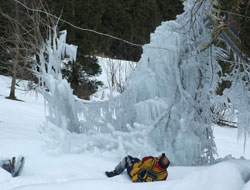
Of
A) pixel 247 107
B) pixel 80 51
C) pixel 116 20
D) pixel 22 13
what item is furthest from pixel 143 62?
pixel 116 20

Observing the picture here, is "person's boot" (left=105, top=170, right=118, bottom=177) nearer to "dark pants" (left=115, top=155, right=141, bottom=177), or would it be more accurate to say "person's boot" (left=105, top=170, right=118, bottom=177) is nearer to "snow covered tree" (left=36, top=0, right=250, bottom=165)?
"dark pants" (left=115, top=155, right=141, bottom=177)

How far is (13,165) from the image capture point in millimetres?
4824

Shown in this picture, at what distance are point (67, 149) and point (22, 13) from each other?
37.1 ft

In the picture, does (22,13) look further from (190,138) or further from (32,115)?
(190,138)

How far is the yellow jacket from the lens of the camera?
14.0 ft

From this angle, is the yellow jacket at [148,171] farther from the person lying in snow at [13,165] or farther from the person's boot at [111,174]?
the person lying in snow at [13,165]

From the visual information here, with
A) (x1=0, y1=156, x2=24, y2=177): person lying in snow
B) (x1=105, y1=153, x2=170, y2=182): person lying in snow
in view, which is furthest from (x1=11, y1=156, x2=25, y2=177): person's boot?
(x1=105, y1=153, x2=170, y2=182): person lying in snow

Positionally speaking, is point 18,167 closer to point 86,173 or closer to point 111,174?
point 86,173

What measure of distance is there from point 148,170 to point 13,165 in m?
1.95

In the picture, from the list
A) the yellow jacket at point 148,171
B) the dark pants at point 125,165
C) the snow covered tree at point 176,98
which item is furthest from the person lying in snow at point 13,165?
the yellow jacket at point 148,171

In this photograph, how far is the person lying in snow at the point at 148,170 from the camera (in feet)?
14.0

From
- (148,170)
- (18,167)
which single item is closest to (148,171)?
(148,170)

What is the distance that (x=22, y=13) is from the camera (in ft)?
49.3

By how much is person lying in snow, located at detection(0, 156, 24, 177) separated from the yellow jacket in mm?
1614
